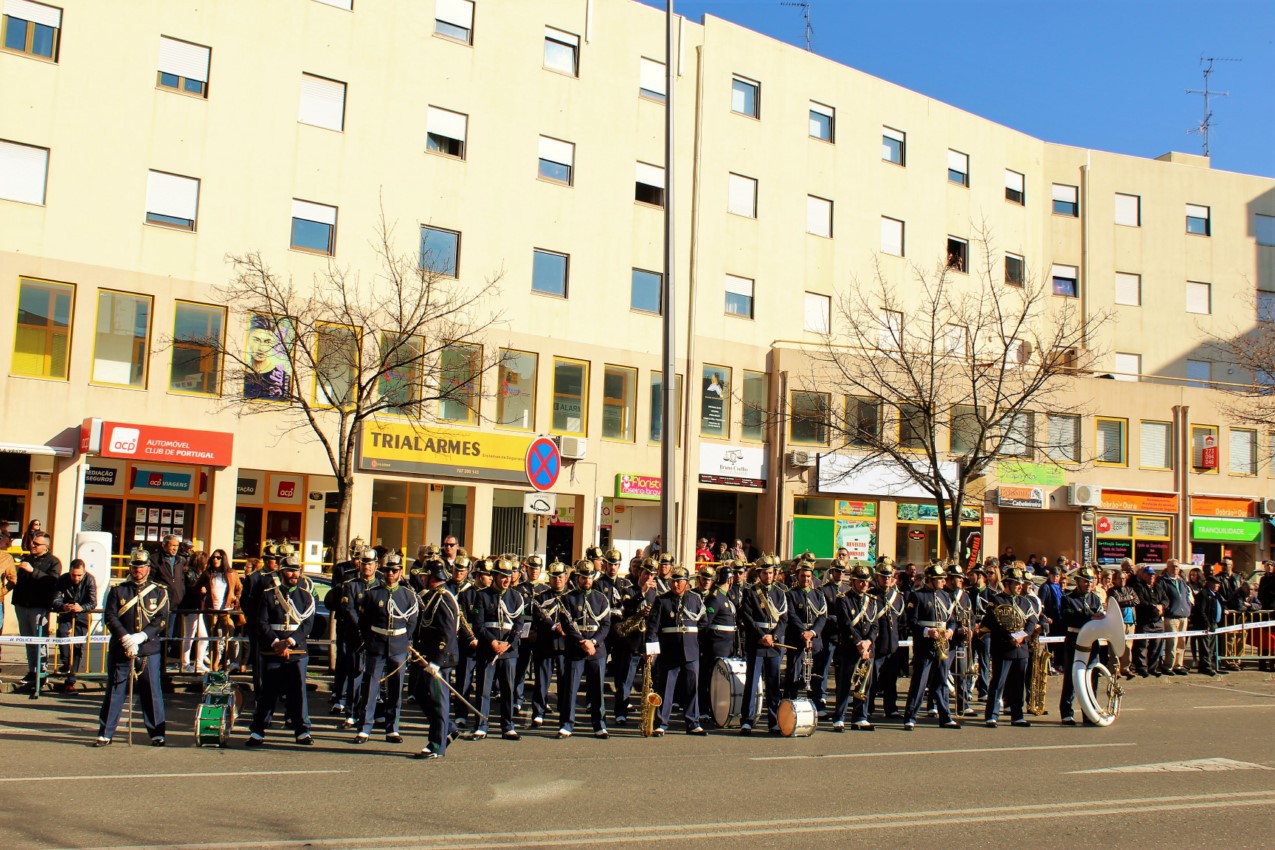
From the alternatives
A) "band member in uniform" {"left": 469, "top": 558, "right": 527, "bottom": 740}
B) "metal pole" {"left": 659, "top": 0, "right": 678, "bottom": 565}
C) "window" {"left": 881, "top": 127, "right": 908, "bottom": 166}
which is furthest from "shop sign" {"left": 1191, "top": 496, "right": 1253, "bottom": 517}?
"band member in uniform" {"left": 469, "top": 558, "right": 527, "bottom": 740}

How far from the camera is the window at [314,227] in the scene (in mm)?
26422

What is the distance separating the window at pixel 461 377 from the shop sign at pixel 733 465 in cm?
646

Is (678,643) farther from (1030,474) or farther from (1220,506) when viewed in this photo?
(1220,506)

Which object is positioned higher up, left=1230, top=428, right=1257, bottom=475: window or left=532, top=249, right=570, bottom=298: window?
left=532, top=249, right=570, bottom=298: window

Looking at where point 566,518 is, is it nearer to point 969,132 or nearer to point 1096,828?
point 969,132

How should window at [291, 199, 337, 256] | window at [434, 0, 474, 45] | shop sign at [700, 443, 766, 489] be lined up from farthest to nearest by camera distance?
shop sign at [700, 443, 766, 489] < window at [434, 0, 474, 45] < window at [291, 199, 337, 256]

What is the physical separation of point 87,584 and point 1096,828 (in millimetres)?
11510

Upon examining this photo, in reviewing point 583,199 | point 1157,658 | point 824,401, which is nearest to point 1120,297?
point 824,401

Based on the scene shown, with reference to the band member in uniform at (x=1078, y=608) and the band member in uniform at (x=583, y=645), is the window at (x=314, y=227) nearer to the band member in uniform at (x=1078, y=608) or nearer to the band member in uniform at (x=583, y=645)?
the band member in uniform at (x=583, y=645)

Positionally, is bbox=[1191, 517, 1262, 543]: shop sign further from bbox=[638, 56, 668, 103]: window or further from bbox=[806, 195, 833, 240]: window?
bbox=[638, 56, 668, 103]: window

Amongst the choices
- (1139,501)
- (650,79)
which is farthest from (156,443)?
(1139,501)

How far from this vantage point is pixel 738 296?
32.8 metres

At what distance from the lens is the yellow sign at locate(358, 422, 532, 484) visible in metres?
26.7

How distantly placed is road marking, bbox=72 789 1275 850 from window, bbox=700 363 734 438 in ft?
74.1
